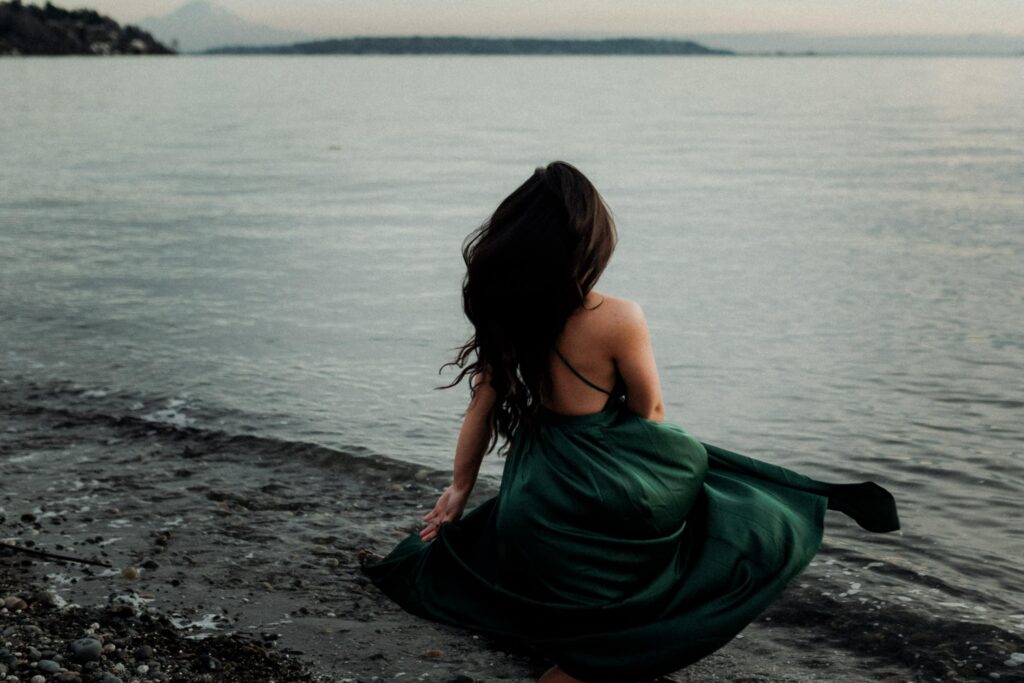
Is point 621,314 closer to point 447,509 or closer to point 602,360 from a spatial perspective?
point 602,360

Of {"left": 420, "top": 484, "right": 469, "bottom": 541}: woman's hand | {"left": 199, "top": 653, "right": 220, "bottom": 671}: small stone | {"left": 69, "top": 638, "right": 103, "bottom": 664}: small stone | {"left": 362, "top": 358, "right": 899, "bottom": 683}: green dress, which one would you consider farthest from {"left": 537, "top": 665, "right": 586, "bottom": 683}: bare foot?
{"left": 69, "top": 638, "right": 103, "bottom": 664}: small stone

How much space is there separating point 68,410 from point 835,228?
54.6 ft

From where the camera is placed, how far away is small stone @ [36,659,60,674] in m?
4.57

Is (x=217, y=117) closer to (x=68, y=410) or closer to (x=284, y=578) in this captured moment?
(x=68, y=410)

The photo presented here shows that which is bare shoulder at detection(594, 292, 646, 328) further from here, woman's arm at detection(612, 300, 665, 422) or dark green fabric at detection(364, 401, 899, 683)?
dark green fabric at detection(364, 401, 899, 683)

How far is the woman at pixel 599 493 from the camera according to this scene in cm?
370

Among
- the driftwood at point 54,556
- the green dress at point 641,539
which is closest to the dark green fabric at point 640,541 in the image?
the green dress at point 641,539

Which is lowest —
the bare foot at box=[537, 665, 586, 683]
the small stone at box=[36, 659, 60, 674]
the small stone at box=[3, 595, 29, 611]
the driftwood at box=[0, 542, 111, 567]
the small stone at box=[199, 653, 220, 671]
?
the driftwood at box=[0, 542, 111, 567]

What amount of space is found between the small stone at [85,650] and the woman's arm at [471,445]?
178cm

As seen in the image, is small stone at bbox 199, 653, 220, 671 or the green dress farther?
small stone at bbox 199, 653, 220, 671

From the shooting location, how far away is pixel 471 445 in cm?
415

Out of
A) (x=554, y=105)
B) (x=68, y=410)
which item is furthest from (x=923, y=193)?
(x=554, y=105)

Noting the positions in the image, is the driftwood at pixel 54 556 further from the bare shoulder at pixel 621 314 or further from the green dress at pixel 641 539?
the bare shoulder at pixel 621 314

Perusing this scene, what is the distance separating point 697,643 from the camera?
369 centimetres
